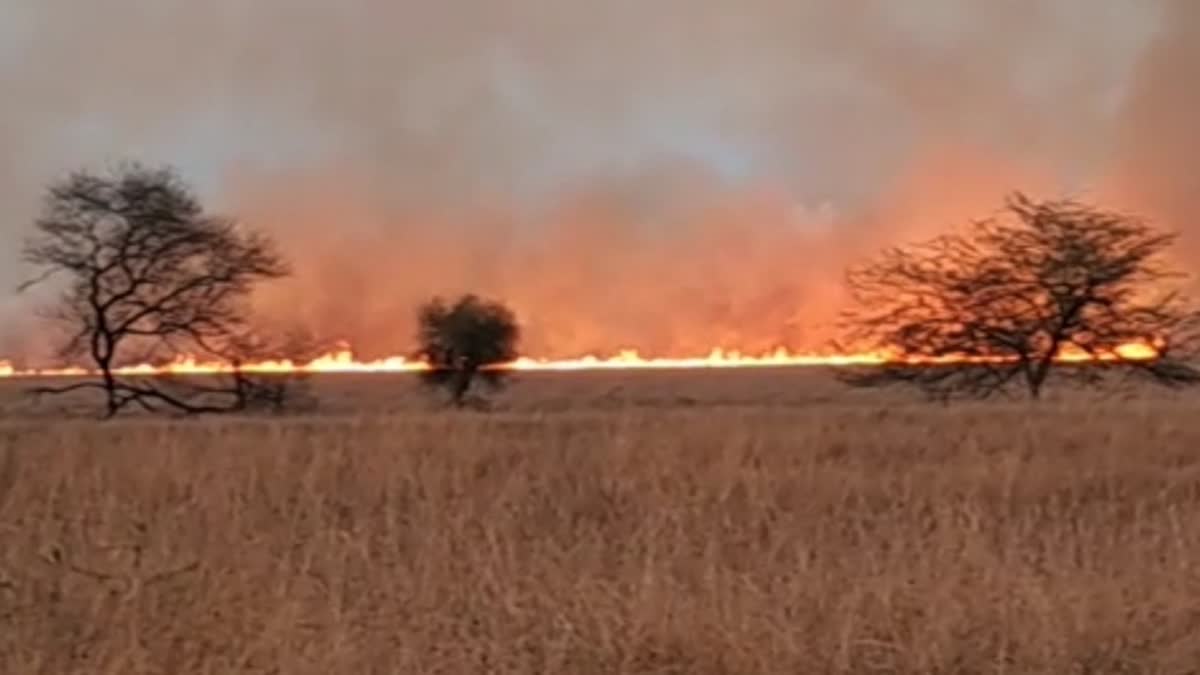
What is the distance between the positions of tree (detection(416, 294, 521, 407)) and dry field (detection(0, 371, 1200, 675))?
4271 centimetres

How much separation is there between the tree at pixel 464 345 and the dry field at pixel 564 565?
4271 centimetres

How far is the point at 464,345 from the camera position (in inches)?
2162

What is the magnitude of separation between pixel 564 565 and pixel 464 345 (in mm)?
47856

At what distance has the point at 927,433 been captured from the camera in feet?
60.0

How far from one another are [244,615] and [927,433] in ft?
43.0

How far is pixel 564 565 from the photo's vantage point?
7.24 meters

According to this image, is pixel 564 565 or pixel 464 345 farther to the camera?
pixel 464 345

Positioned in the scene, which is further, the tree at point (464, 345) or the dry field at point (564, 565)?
the tree at point (464, 345)

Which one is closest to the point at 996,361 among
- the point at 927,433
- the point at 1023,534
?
the point at 927,433

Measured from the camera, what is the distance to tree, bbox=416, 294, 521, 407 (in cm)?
5481

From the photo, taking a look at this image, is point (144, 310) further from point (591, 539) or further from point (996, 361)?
point (591, 539)

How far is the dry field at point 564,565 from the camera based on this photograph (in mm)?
5812

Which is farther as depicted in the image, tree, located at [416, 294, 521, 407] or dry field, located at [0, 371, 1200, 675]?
tree, located at [416, 294, 521, 407]

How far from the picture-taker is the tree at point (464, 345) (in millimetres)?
54812
